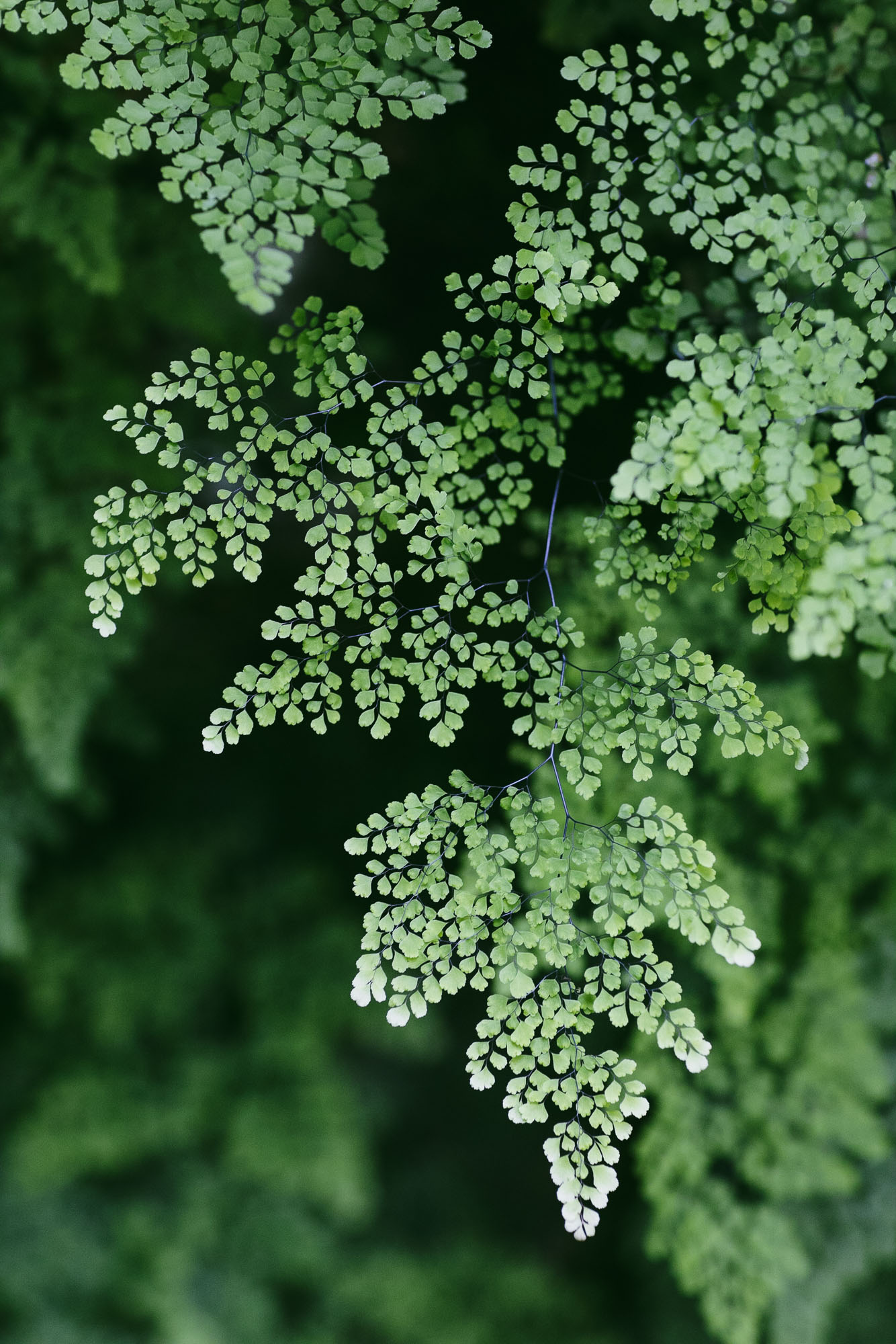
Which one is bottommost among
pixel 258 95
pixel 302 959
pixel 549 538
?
pixel 302 959

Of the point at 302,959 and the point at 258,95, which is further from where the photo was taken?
the point at 302,959

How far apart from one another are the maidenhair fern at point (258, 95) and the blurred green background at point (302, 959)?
3.03 feet

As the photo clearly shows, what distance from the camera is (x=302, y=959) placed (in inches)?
151

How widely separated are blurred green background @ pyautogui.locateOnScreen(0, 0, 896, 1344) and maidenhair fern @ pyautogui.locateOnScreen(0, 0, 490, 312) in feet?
3.03

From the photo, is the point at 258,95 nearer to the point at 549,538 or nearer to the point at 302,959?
the point at 549,538

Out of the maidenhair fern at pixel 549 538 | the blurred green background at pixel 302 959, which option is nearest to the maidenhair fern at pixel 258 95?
the maidenhair fern at pixel 549 538

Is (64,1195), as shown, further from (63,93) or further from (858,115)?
(858,115)

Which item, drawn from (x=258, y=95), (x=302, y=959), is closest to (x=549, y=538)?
(x=258, y=95)

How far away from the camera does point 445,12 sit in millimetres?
1187

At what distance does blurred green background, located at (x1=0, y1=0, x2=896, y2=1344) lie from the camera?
93.7 inches

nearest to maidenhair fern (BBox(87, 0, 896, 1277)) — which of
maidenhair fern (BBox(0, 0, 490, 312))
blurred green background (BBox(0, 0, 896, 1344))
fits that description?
maidenhair fern (BBox(0, 0, 490, 312))

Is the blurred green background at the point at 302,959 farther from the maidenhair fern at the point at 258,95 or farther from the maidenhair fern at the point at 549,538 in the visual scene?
the maidenhair fern at the point at 258,95

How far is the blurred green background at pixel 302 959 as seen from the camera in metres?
2.38

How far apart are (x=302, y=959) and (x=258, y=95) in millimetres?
3345
